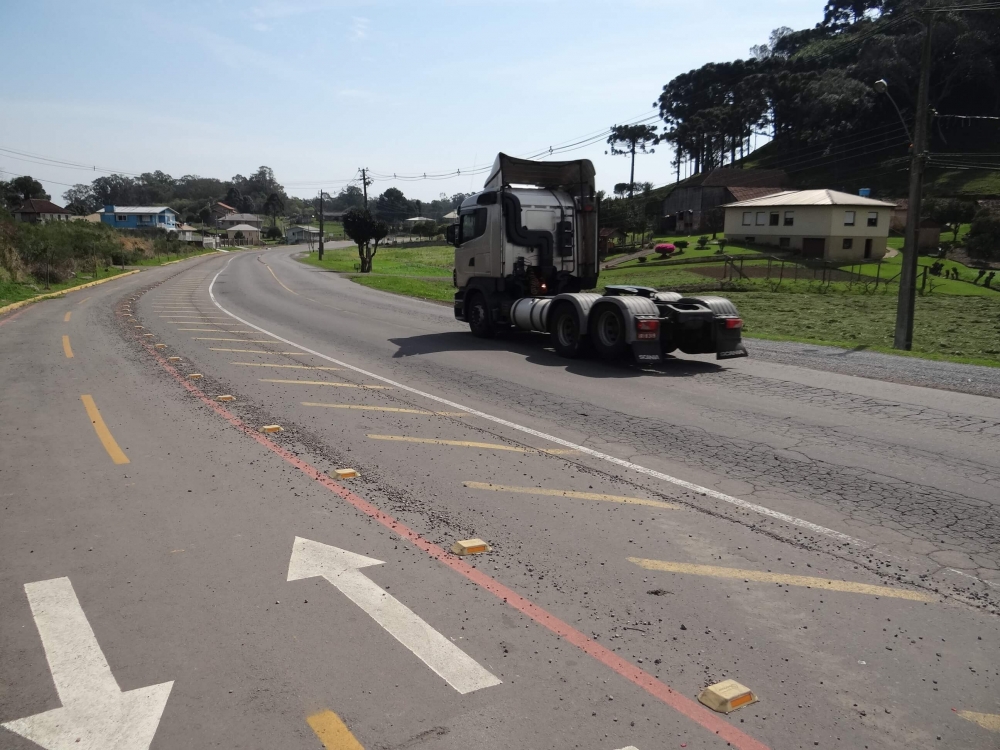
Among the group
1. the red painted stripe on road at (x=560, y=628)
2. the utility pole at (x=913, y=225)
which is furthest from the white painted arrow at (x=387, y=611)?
the utility pole at (x=913, y=225)

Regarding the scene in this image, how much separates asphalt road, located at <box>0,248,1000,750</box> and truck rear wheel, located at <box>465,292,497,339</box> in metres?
6.25

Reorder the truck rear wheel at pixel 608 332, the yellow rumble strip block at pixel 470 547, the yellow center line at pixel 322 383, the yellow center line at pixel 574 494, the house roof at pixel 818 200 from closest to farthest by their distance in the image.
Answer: the yellow rumble strip block at pixel 470 547 → the yellow center line at pixel 574 494 → the yellow center line at pixel 322 383 → the truck rear wheel at pixel 608 332 → the house roof at pixel 818 200

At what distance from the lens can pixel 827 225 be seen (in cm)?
5972

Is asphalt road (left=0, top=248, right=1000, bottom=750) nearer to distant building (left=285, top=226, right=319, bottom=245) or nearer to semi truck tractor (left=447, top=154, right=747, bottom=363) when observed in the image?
semi truck tractor (left=447, top=154, right=747, bottom=363)

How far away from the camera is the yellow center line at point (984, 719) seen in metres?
3.63

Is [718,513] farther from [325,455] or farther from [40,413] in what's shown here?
[40,413]

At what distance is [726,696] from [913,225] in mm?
17337

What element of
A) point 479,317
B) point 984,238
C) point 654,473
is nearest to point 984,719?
point 654,473

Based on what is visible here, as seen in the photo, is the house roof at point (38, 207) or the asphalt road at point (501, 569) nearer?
the asphalt road at point (501, 569)

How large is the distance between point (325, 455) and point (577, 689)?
486 cm

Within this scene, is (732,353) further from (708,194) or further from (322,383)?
(708,194)

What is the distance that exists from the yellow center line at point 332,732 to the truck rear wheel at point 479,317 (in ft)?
45.0

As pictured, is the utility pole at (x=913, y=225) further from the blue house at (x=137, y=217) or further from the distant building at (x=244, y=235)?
the blue house at (x=137, y=217)

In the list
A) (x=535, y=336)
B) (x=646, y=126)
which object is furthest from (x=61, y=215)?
(x=535, y=336)
